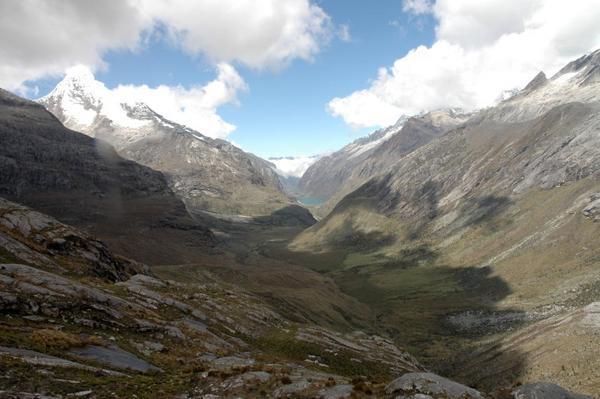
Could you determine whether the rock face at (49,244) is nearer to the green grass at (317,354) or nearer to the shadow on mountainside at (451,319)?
the green grass at (317,354)

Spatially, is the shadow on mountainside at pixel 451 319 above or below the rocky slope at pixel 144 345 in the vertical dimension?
below

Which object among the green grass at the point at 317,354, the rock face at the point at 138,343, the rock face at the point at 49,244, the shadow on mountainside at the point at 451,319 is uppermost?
the rock face at the point at 49,244

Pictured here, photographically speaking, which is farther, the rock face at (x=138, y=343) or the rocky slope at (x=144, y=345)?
the rock face at (x=138, y=343)

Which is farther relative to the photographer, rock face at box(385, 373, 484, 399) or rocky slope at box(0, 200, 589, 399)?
rocky slope at box(0, 200, 589, 399)

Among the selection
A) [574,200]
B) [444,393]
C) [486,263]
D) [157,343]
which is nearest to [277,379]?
[444,393]

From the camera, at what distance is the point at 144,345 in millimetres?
35938

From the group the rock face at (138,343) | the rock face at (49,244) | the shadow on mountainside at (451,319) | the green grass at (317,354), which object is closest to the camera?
the rock face at (138,343)

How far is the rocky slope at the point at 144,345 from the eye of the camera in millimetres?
23844

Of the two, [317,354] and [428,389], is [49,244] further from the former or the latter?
[428,389]

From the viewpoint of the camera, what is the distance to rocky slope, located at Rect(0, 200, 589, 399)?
78.2 ft

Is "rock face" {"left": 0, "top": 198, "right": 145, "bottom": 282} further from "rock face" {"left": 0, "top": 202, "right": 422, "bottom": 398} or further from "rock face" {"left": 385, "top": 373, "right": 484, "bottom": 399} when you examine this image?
"rock face" {"left": 385, "top": 373, "right": 484, "bottom": 399}

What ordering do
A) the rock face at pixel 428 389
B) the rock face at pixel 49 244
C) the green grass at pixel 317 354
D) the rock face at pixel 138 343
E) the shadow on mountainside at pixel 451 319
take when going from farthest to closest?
the shadow on mountainside at pixel 451 319 < the green grass at pixel 317 354 < the rock face at pixel 49 244 < the rock face at pixel 138 343 < the rock face at pixel 428 389

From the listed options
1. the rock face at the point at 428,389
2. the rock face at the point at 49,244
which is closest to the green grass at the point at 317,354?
the rock face at the point at 428,389

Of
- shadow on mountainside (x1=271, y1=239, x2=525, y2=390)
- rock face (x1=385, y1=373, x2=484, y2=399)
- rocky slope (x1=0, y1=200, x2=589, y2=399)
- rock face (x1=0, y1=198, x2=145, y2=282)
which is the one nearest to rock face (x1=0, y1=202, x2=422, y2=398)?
rocky slope (x1=0, y1=200, x2=589, y2=399)
